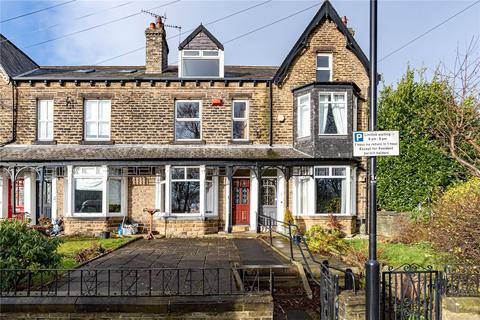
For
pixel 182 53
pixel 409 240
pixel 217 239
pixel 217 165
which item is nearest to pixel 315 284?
pixel 409 240

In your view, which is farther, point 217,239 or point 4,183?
point 4,183

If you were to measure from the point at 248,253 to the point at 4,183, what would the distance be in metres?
13.0

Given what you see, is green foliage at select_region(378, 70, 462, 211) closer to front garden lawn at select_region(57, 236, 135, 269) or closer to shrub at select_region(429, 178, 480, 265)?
shrub at select_region(429, 178, 480, 265)

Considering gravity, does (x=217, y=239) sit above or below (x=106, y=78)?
below

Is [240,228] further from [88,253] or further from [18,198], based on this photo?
[18,198]

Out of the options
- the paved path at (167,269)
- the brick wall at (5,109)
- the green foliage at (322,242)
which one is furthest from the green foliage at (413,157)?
the brick wall at (5,109)

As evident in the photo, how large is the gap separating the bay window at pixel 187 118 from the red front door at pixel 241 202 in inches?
119

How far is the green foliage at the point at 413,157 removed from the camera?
50.0 ft

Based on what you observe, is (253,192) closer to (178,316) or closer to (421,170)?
(421,170)

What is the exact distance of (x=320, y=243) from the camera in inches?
506

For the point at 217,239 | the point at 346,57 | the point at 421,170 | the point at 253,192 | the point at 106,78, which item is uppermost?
the point at 346,57

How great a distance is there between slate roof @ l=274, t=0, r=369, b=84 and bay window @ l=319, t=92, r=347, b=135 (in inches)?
89.4

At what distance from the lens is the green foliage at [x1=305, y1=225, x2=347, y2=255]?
1238 cm

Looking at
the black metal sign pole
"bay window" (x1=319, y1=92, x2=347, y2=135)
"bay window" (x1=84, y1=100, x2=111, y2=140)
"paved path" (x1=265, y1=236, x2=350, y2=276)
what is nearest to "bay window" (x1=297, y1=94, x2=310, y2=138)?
"bay window" (x1=319, y1=92, x2=347, y2=135)
